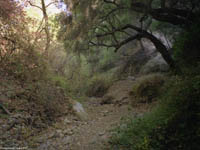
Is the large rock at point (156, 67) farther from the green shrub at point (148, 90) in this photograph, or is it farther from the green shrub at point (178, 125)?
the green shrub at point (178, 125)

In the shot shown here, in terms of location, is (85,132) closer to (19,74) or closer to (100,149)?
(100,149)

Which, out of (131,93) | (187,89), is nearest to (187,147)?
(187,89)

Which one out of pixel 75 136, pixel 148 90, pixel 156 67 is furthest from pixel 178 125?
pixel 156 67

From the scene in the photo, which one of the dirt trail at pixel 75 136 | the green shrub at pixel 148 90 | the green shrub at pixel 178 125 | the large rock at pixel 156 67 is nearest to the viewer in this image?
the green shrub at pixel 178 125

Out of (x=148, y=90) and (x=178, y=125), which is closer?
(x=178, y=125)

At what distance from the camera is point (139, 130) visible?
2.86m

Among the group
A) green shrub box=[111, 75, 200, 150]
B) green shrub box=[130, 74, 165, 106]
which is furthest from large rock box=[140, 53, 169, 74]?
green shrub box=[111, 75, 200, 150]

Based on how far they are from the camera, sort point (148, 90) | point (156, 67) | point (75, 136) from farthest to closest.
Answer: point (156, 67) < point (148, 90) < point (75, 136)

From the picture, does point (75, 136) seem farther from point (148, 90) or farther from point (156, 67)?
point (156, 67)

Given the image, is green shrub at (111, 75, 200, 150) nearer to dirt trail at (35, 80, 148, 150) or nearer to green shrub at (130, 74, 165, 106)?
dirt trail at (35, 80, 148, 150)

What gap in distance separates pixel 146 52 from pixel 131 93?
589 centimetres

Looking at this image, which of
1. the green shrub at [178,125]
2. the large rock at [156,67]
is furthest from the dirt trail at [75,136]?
the large rock at [156,67]

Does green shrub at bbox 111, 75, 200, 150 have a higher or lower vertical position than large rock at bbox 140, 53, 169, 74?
lower

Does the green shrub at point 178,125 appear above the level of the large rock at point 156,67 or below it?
below
